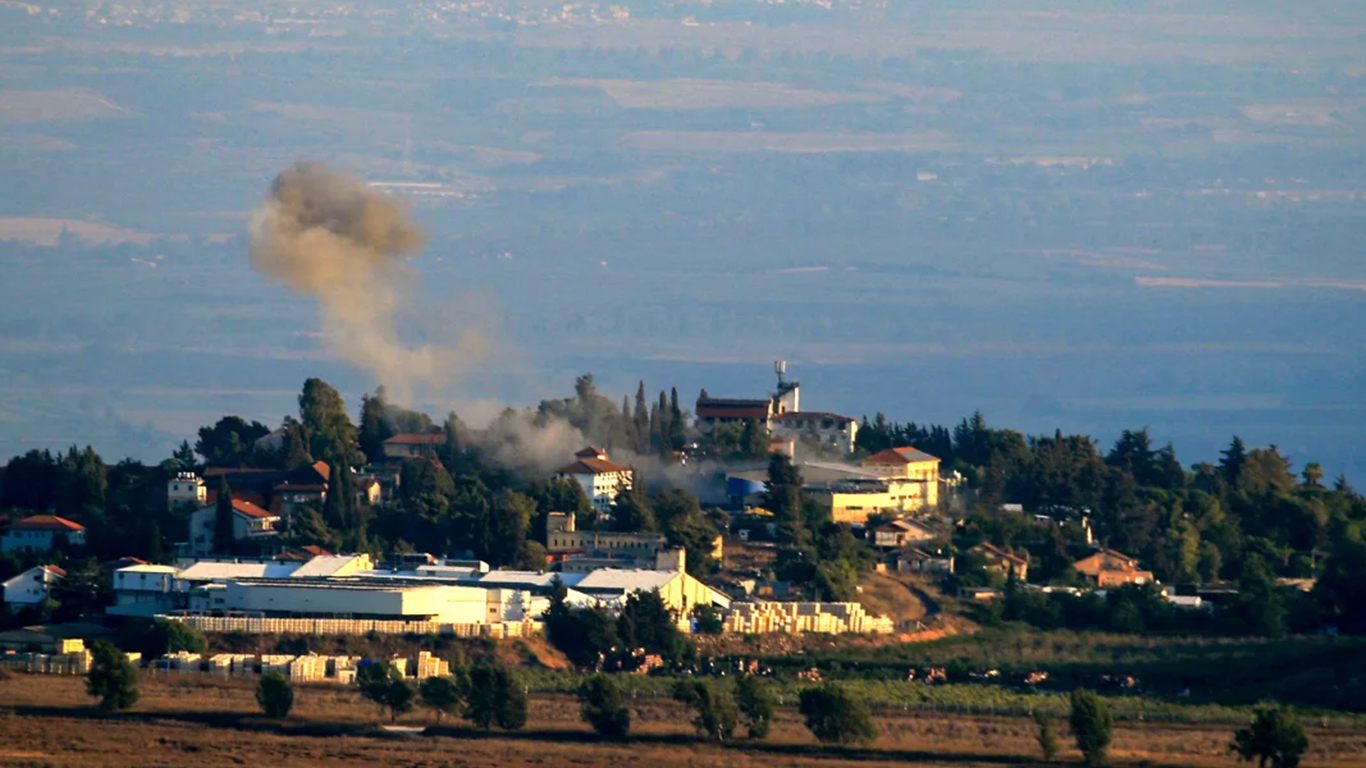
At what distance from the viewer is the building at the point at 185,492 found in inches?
5344

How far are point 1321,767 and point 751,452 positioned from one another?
56686 mm

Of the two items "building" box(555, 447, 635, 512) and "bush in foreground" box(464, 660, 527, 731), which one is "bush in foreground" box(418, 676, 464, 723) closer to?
"bush in foreground" box(464, 660, 527, 731)

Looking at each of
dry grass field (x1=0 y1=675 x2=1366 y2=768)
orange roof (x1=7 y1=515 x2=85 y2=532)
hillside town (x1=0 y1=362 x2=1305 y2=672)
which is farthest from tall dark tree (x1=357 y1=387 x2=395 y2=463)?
dry grass field (x1=0 y1=675 x2=1366 y2=768)

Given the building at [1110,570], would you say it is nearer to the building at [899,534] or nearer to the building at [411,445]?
the building at [899,534]

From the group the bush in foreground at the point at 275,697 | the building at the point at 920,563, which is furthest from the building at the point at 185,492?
the bush in foreground at the point at 275,697

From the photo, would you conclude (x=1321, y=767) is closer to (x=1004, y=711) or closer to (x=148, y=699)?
(x=1004, y=711)

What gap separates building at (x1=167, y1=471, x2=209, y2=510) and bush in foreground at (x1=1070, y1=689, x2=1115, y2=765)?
53.2 m

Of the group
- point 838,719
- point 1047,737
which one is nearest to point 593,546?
point 838,719

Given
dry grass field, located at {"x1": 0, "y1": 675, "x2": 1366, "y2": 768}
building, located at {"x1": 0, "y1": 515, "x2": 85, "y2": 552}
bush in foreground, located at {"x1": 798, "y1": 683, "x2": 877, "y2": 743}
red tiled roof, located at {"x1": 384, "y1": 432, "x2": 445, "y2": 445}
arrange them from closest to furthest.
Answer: dry grass field, located at {"x1": 0, "y1": 675, "x2": 1366, "y2": 768}, bush in foreground, located at {"x1": 798, "y1": 683, "x2": 877, "y2": 743}, building, located at {"x1": 0, "y1": 515, "x2": 85, "y2": 552}, red tiled roof, located at {"x1": 384, "y1": 432, "x2": 445, "y2": 445}

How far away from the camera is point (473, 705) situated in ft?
313

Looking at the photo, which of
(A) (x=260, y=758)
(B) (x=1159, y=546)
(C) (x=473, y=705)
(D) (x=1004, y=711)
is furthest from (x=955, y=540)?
(A) (x=260, y=758)

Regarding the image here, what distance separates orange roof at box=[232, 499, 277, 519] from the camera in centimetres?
13212

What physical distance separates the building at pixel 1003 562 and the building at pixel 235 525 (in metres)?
29.5

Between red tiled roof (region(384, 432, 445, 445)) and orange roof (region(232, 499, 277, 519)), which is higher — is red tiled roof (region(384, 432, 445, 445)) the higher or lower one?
the higher one
